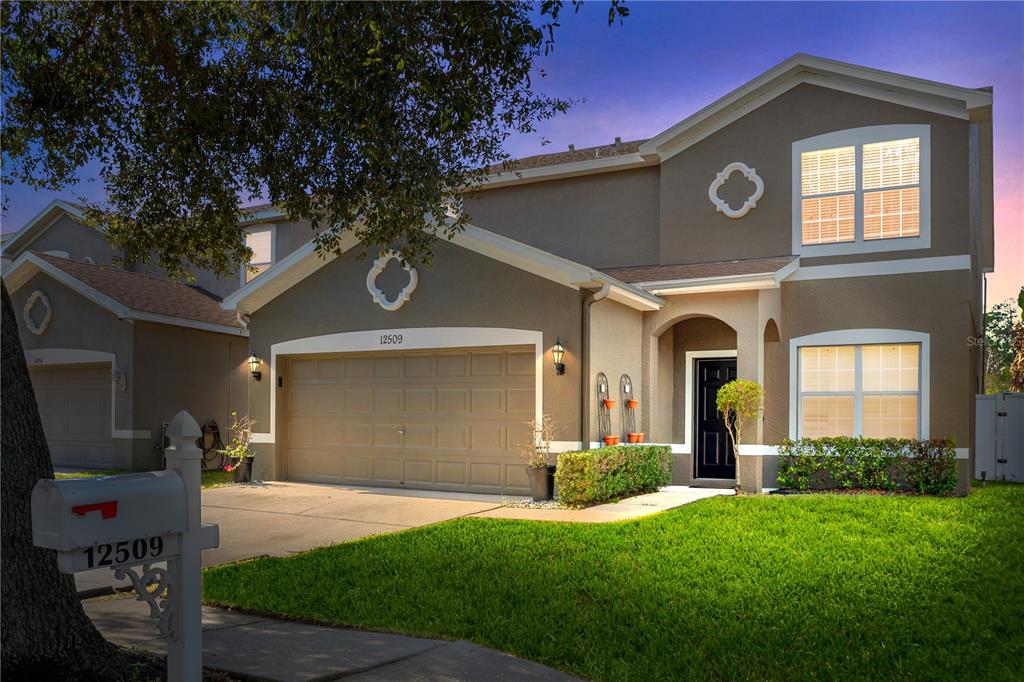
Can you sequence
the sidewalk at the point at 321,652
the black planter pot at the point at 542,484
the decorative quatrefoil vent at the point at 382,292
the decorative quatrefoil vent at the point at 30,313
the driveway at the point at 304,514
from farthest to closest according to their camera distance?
the decorative quatrefoil vent at the point at 30,313 < the decorative quatrefoil vent at the point at 382,292 < the black planter pot at the point at 542,484 < the driveway at the point at 304,514 < the sidewalk at the point at 321,652

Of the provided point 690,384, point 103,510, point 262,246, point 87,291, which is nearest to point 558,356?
point 690,384

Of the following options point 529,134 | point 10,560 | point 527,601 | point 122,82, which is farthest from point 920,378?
point 10,560

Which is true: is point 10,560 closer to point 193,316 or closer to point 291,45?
point 291,45

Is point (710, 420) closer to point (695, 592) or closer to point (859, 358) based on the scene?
point (859, 358)

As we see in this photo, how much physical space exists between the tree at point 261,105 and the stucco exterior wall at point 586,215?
7.99m

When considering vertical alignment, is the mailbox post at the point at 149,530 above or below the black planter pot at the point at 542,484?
above

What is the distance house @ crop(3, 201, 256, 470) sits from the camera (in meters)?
18.5

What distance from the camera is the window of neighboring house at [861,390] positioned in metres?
14.3

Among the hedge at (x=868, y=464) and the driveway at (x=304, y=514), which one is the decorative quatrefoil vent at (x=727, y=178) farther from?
the driveway at (x=304, y=514)

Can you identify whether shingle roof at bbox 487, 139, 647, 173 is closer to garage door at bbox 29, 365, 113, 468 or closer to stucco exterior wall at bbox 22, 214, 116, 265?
garage door at bbox 29, 365, 113, 468

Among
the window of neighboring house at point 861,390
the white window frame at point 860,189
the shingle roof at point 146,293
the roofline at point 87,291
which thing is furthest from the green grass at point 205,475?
Result: the white window frame at point 860,189

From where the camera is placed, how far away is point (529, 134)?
28.4 feet

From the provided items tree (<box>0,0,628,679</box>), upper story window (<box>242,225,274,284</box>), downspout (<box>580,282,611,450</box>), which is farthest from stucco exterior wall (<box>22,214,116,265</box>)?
downspout (<box>580,282,611,450</box>)

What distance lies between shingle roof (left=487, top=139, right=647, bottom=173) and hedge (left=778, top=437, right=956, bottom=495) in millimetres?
7008
